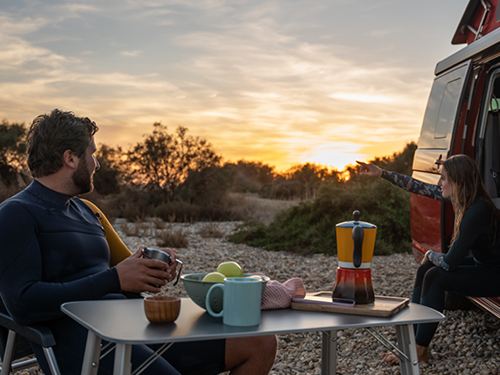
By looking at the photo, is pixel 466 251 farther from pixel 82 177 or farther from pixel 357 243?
pixel 82 177

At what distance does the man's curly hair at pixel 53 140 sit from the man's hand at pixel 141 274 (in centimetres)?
58

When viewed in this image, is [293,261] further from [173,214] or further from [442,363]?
[173,214]


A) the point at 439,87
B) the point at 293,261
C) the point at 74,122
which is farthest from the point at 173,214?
the point at 74,122

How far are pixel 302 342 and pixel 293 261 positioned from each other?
15.1 feet

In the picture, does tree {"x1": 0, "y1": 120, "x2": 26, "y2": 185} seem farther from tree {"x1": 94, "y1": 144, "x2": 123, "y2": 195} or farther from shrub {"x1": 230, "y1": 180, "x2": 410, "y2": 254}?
shrub {"x1": 230, "y1": 180, "x2": 410, "y2": 254}

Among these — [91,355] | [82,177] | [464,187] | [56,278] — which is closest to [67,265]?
[56,278]

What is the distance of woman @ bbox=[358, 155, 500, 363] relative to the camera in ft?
15.4

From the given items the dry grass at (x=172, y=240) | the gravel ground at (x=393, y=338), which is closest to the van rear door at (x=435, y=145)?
the gravel ground at (x=393, y=338)

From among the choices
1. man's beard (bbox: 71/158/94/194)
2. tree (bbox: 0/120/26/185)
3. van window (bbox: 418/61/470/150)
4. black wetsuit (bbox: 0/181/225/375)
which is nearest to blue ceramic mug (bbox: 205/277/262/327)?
black wetsuit (bbox: 0/181/225/375)

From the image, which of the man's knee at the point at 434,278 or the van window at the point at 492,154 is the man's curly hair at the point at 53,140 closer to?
the man's knee at the point at 434,278

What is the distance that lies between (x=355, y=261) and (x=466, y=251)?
2108 millimetres

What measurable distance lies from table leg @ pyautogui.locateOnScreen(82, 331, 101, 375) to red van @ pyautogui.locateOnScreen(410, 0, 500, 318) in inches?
115

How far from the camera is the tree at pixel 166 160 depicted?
62.0 feet

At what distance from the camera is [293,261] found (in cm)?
1028
